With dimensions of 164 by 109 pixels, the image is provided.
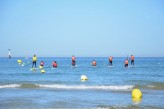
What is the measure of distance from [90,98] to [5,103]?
13.7 feet

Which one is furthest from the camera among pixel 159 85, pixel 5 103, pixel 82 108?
pixel 159 85

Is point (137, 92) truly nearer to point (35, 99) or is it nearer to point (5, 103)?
point (35, 99)

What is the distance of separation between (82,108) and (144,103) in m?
3.08

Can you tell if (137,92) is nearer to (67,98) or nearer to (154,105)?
(154,105)

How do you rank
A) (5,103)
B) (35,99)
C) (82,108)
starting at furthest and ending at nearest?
1. (35,99)
2. (5,103)
3. (82,108)

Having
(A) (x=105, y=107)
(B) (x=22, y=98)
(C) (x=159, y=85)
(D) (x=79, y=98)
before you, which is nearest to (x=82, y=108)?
(A) (x=105, y=107)

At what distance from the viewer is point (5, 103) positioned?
14.4 meters

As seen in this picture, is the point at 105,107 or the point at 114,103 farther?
the point at 114,103

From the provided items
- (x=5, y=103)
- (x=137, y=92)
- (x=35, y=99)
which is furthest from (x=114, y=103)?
(x=5, y=103)

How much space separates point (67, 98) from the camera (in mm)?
16125

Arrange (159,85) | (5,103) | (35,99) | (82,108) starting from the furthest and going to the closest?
(159,85)
(35,99)
(5,103)
(82,108)

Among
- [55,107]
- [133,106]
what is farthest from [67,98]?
[133,106]

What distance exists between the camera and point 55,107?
1347cm

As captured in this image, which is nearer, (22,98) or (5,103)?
(5,103)
